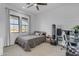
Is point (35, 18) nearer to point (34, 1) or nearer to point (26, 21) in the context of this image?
point (26, 21)

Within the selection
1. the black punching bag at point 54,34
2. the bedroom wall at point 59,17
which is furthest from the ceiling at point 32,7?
the black punching bag at point 54,34

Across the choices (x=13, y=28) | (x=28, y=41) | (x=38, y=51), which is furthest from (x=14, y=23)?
(x=38, y=51)

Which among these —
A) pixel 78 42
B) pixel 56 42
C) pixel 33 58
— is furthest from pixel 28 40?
pixel 78 42

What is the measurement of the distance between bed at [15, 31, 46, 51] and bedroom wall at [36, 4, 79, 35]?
176mm

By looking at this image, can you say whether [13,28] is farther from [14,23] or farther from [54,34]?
[54,34]

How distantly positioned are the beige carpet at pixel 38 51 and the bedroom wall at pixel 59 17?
0.98 feet

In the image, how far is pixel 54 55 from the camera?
1.74 m

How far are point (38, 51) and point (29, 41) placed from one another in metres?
0.25

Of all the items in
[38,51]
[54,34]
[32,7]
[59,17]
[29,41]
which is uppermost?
[32,7]

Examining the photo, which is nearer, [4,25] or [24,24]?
[4,25]

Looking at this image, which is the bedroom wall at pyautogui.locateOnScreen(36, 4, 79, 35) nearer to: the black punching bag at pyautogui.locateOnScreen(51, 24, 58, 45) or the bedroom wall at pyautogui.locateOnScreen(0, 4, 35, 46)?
the black punching bag at pyautogui.locateOnScreen(51, 24, 58, 45)

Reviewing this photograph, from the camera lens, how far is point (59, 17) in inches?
70.2

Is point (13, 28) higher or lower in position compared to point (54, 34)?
higher

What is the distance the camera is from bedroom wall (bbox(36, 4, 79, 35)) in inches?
66.2
